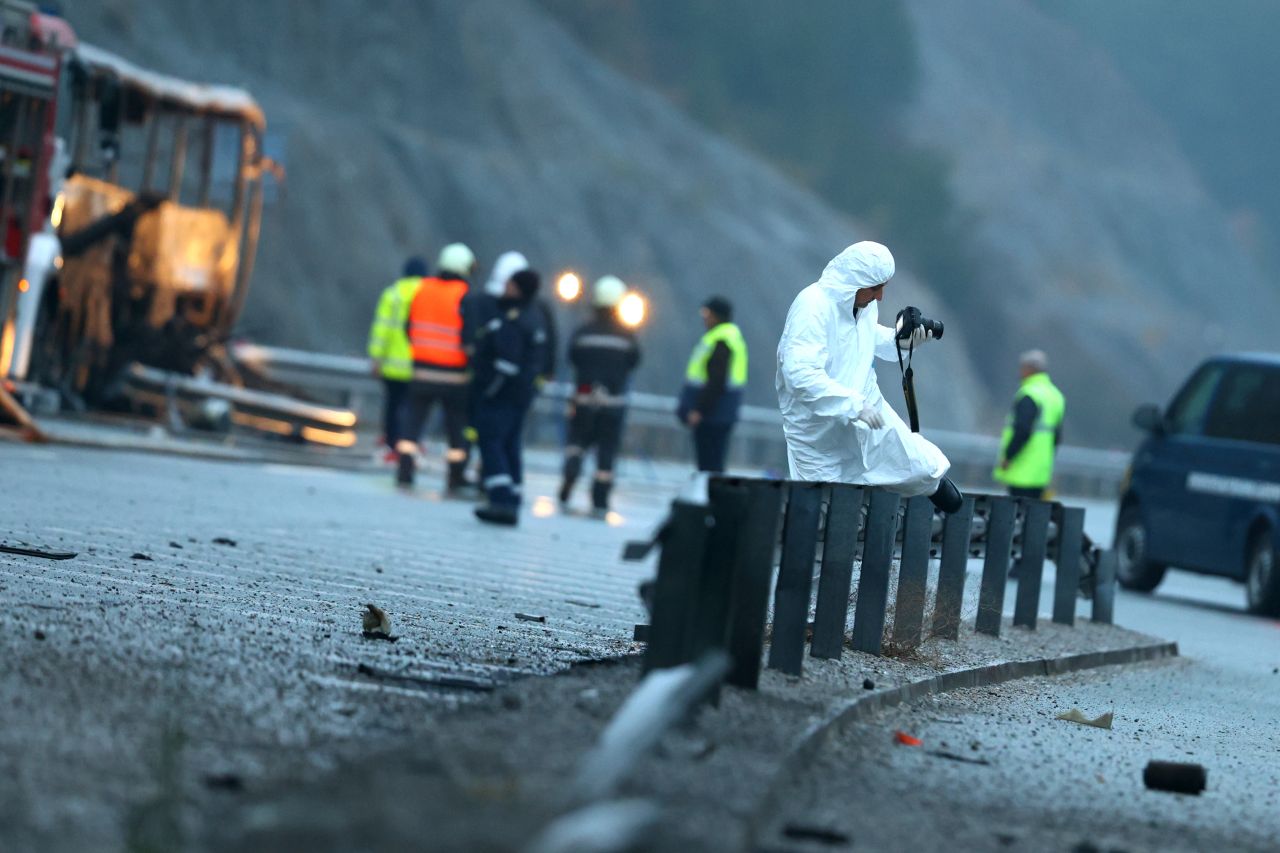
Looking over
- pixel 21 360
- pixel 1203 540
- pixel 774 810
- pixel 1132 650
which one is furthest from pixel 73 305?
pixel 774 810

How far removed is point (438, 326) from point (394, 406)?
7.27ft

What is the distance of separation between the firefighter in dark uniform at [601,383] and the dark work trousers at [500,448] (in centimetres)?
270

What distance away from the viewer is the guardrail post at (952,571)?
9.83 meters

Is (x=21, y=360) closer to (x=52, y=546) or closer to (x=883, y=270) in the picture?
(x=52, y=546)

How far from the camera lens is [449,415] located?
63.0 ft

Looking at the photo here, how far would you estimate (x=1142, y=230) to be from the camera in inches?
3590

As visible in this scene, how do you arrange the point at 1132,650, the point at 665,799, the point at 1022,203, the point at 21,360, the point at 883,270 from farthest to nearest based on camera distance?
the point at 1022,203
the point at 21,360
the point at 1132,650
the point at 883,270
the point at 665,799

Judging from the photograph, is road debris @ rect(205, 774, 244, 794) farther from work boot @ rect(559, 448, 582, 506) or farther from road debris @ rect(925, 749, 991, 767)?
work boot @ rect(559, 448, 582, 506)

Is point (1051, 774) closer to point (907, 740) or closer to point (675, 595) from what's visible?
point (907, 740)

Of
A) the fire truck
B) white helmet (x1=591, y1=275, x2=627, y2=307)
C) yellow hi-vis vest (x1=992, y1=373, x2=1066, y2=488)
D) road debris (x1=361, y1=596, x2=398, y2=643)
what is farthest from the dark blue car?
road debris (x1=361, y1=596, x2=398, y2=643)

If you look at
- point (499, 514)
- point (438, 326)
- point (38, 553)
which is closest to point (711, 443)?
point (438, 326)

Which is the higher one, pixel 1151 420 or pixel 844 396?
pixel 1151 420

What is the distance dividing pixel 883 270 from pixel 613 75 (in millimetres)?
58049

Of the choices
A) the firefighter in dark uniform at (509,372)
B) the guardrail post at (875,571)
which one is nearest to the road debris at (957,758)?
the guardrail post at (875,571)
